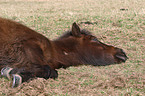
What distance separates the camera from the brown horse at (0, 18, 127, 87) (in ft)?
10.7

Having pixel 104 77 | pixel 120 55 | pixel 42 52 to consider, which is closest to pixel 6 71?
pixel 42 52

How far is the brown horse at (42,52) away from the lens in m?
3.26

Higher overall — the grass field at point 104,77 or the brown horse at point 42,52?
the brown horse at point 42,52

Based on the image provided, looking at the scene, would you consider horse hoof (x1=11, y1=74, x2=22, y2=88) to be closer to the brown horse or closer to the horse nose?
the brown horse

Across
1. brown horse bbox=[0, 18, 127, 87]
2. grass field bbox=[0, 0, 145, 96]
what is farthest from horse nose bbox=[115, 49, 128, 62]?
grass field bbox=[0, 0, 145, 96]

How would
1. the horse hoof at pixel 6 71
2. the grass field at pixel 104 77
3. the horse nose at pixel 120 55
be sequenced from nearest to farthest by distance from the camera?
the grass field at pixel 104 77, the horse hoof at pixel 6 71, the horse nose at pixel 120 55

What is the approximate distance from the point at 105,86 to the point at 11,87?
1.25m

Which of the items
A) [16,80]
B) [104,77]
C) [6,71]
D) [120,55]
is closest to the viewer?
[16,80]

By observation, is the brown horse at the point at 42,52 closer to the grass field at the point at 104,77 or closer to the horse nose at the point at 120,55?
the horse nose at the point at 120,55

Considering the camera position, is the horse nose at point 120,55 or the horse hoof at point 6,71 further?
the horse nose at point 120,55

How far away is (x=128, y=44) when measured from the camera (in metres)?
6.01

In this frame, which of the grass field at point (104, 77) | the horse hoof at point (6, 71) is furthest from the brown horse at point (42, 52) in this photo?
the grass field at point (104, 77)

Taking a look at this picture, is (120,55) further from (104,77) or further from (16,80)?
(16,80)

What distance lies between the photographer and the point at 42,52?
3676 mm
